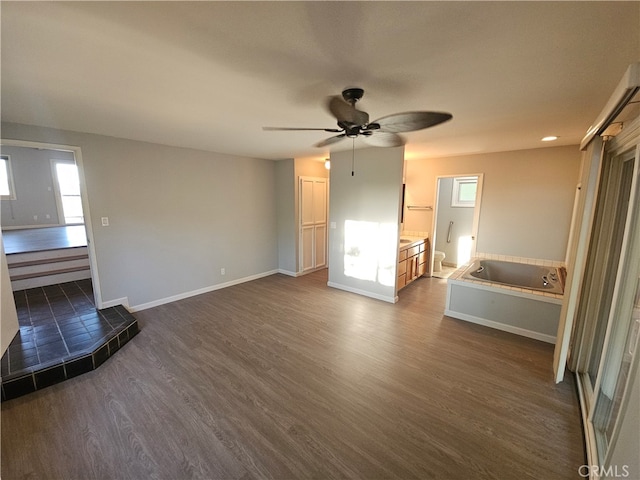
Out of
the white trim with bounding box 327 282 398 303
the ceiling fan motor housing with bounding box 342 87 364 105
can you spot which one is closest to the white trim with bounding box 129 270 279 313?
the white trim with bounding box 327 282 398 303

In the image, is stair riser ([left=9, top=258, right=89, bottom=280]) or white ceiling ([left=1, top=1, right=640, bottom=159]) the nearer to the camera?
white ceiling ([left=1, top=1, right=640, bottom=159])

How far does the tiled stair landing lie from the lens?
7.06 feet

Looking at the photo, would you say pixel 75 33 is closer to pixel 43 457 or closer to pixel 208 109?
pixel 208 109

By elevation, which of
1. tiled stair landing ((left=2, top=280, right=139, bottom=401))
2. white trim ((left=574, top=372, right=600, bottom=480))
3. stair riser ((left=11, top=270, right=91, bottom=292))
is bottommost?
white trim ((left=574, top=372, right=600, bottom=480))

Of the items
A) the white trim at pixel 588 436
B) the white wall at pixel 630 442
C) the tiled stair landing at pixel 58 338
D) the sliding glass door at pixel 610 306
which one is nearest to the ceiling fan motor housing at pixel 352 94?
the sliding glass door at pixel 610 306

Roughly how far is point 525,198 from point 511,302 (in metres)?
2.00

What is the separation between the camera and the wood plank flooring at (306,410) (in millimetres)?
1578

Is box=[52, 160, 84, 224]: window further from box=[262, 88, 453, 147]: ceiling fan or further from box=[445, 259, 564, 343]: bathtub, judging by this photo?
box=[445, 259, 564, 343]: bathtub

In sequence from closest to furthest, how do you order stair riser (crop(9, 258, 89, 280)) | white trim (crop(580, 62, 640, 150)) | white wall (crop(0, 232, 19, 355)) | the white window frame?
white trim (crop(580, 62, 640, 150)) < white wall (crop(0, 232, 19, 355)) < stair riser (crop(9, 258, 89, 280)) < the white window frame

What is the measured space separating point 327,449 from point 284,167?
4539mm

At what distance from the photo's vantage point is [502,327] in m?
3.16

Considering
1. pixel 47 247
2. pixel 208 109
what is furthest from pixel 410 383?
pixel 47 247

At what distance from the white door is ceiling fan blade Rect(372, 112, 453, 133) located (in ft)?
11.2

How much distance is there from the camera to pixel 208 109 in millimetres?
2254
